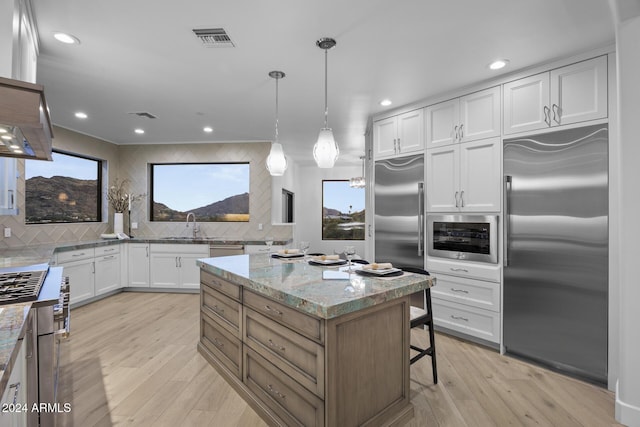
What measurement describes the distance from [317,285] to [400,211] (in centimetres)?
224

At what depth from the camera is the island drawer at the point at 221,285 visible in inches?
91.0

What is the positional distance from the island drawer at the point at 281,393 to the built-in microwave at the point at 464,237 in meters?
2.26

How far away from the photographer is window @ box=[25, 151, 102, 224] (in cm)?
439

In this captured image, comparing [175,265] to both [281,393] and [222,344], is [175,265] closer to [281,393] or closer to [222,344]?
[222,344]

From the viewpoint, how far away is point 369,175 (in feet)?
15.5

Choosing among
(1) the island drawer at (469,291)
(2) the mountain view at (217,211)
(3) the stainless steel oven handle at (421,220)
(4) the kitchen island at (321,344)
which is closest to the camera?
(4) the kitchen island at (321,344)

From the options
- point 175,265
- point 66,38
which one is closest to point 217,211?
point 175,265

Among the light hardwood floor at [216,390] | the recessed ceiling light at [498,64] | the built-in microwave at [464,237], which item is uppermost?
the recessed ceiling light at [498,64]

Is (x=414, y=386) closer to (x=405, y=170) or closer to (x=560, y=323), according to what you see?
(x=560, y=323)

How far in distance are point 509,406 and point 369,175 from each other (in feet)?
10.5

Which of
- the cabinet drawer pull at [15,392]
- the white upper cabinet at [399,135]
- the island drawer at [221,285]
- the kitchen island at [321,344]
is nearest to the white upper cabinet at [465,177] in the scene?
the white upper cabinet at [399,135]

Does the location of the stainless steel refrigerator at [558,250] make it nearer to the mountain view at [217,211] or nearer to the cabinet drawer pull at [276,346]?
the cabinet drawer pull at [276,346]

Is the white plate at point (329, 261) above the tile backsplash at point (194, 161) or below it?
below

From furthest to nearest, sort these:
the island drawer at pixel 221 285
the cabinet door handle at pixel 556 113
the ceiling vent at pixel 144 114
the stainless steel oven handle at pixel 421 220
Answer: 1. the ceiling vent at pixel 144 114
2. the stainless steel oven handle at pixel 421 220
3. the cabinet door handle at pixel 556 113
4. the island drawer at pixel 221 285
